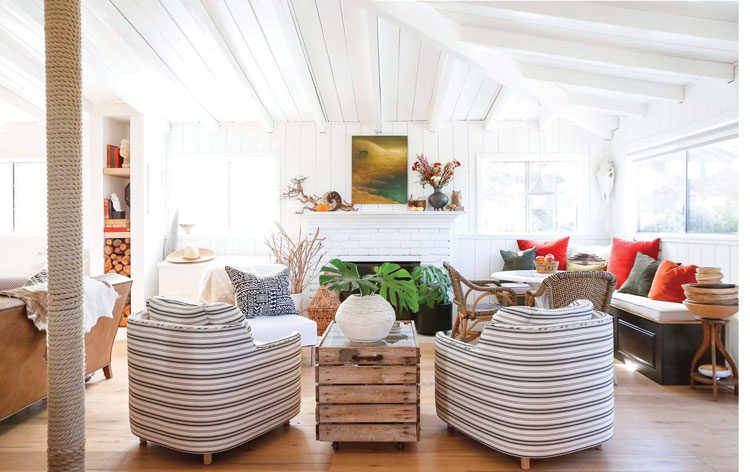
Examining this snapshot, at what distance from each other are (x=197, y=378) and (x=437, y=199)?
3.89 metres

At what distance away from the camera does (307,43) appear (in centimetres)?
389

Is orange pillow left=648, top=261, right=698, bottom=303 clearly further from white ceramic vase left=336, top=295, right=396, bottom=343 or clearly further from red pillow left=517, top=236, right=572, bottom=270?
white ceramic vase left=336, top=295, right=396, bottom=343

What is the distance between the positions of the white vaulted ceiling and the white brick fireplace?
48.5 inches

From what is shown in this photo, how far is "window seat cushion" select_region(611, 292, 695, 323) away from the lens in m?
3.48

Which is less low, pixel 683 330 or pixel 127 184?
pixel 127 184

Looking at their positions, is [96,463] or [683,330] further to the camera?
[683,330]

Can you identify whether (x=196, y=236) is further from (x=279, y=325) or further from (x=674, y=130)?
(x=674, y=130)

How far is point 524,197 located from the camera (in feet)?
19.9

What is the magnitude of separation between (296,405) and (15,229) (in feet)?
18.2

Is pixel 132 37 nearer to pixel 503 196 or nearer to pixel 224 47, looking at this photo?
pixel 224 47

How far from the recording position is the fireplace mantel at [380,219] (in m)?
5.57

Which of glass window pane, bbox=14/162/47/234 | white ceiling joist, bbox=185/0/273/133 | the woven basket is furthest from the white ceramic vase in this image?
glass window pane, bbox=14/162/47/234

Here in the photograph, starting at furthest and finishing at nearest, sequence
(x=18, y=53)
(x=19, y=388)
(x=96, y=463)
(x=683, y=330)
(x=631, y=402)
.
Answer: (x=18, y=53), (x=683, y=330), (x=631, y=402), (x=19, y=388), (x=96, y=463)

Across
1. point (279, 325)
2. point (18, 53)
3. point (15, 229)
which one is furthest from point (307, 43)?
point (15, 229)
